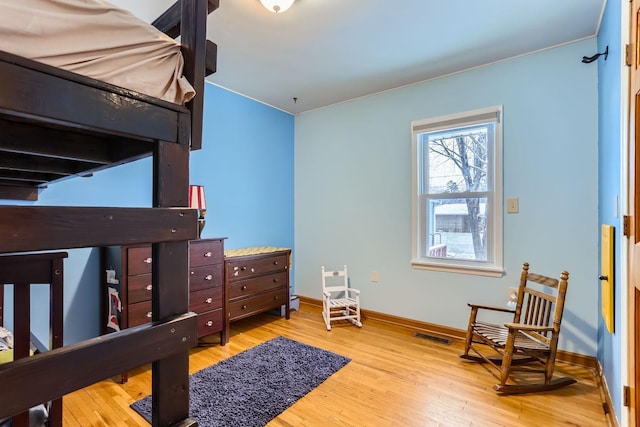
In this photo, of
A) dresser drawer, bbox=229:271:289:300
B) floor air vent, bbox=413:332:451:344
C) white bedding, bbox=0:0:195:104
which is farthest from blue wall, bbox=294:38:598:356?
white bedding, bbox=0:0:195:104

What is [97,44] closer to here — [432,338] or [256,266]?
[256,266]

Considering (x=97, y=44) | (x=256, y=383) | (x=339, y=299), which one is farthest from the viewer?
(x=339, y=299)

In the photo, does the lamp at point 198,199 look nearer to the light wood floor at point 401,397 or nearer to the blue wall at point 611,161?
the light wood floor at point 401,397

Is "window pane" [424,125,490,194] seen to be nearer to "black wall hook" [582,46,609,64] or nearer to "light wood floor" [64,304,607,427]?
"black wall hook" [582,46,609,64]

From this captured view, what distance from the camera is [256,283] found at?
2.99 metres

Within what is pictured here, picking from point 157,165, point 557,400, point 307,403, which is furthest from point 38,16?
point 557,400

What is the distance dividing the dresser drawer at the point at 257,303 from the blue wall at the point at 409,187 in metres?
0.65

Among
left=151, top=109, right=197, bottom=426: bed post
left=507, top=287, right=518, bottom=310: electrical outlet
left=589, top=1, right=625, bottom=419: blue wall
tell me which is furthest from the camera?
left=507, top=287, right=518, bottom=310: electrical outlet

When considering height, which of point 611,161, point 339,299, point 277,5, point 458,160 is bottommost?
point 339,299

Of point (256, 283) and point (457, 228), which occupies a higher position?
point (457, 228)

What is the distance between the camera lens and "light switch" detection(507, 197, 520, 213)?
2518mm

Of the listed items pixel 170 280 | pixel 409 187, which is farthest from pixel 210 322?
pixel 409 187

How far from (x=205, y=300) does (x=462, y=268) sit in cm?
229

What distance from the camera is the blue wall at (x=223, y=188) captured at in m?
2.24
